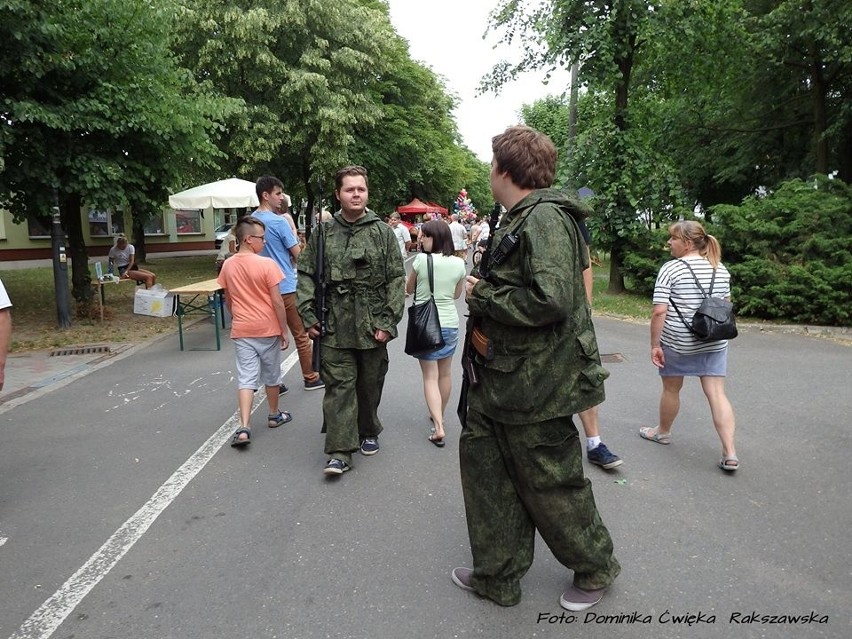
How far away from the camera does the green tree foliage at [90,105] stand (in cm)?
870

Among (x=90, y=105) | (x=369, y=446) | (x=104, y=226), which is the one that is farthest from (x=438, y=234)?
(x=104, y=226)

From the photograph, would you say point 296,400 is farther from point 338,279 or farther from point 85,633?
point 85,633

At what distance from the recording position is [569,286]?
2494 mm

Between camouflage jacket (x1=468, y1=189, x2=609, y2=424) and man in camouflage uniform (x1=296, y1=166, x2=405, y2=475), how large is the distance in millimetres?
1766

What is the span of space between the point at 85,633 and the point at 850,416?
565 centimetres

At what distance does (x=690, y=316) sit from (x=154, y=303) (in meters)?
8.92

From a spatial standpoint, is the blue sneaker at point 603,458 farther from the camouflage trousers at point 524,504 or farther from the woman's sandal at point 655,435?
the camouflage trousers at point 524,504

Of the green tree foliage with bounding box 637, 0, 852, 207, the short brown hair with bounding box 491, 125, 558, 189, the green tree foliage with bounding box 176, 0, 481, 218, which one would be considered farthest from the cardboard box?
the green tree foliage with bounding box 637, 0, 852, 207

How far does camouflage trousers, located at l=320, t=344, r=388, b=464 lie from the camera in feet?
14.1

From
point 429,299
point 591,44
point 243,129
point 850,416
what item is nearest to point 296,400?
point 429,299

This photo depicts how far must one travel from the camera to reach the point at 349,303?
434 cm

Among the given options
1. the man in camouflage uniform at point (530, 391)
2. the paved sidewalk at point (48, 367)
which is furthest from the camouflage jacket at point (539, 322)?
the paved sidewalk at point (48, 367)

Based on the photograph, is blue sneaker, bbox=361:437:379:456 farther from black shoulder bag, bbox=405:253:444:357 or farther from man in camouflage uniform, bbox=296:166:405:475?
black shoulder bag, bbox=405:253:444:357

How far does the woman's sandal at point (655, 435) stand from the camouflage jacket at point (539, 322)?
2562mm
